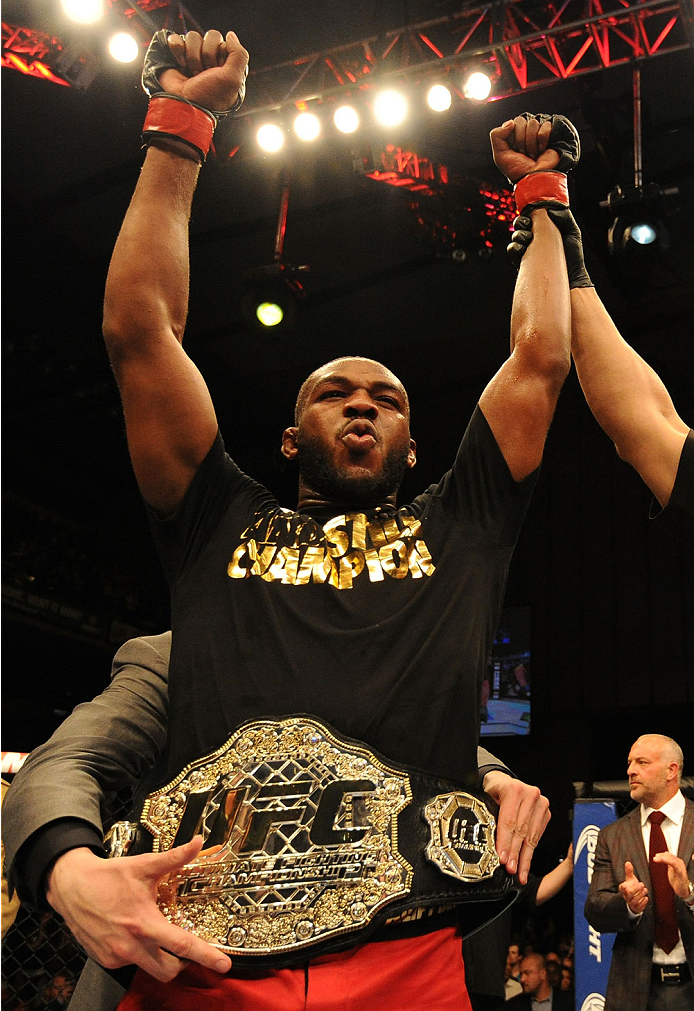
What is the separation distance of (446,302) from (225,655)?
716cm

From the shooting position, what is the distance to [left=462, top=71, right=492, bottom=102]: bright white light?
14.5 feet

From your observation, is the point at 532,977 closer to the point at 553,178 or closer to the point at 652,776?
the point at 652,776

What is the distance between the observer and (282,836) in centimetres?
107

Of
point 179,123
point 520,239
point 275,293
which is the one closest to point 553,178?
point 520,239

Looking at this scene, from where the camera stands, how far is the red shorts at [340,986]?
1031 mm

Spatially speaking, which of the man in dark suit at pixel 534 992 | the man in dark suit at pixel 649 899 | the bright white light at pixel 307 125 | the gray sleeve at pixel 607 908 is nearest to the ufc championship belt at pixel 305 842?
the man in dark suit at pixel 649 899

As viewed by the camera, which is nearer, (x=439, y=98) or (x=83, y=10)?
(x=83, y=10)

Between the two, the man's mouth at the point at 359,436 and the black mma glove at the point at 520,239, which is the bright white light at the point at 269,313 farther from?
the man's mouth at the point at 359,436

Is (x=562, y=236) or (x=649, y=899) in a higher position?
(x=562, y=236)

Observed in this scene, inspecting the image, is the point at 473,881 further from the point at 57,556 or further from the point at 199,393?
the point at 57,556

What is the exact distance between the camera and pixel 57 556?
9625mm

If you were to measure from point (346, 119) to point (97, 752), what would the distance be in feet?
13.8

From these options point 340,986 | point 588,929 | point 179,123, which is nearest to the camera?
point 340,986

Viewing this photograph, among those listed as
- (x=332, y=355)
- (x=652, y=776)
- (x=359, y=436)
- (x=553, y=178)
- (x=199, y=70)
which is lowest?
(x=652, y=776)
